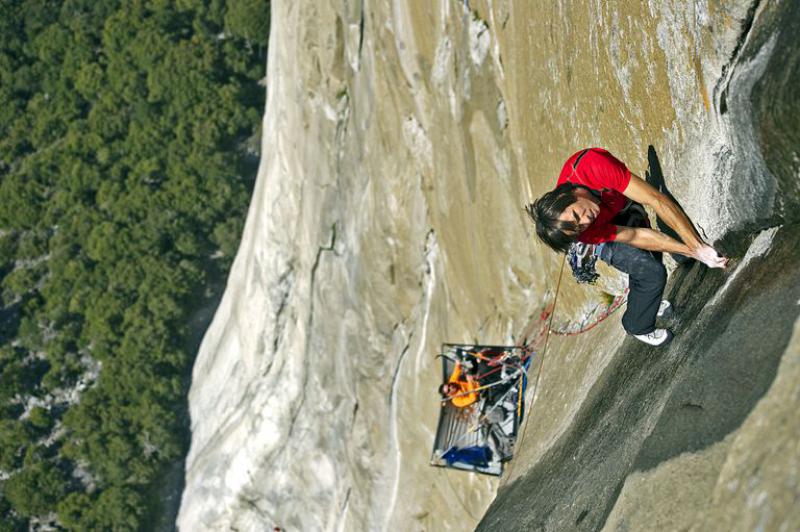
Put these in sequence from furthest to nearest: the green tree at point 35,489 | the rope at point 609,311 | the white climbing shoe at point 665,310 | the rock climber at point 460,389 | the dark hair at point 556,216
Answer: the green tree at point 35,489 < the rock climber at point 460,389 < the rope at point 609,311 < the white climbing shoe at point 665,310 < the dark hair at point 556,216

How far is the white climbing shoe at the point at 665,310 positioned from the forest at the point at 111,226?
25.4 m

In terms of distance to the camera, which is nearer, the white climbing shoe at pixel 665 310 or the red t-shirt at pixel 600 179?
the red t-shirt at pixel 600 179

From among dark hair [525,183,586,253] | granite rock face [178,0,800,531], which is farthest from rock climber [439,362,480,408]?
dark hair [525,183,586,253]

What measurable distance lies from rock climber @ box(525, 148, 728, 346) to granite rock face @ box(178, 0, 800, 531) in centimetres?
25

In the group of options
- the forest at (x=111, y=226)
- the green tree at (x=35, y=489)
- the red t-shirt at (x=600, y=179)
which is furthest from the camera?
the forest at (x=111, y=226)

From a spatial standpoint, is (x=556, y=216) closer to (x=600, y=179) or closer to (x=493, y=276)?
(x=600, y=179)

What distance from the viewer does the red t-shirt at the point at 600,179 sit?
19.6 feet

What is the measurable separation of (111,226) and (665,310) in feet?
114

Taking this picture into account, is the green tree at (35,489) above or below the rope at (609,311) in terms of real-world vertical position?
below

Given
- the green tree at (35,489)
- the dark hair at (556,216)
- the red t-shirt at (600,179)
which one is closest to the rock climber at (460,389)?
the red t-shirt at (600,179)

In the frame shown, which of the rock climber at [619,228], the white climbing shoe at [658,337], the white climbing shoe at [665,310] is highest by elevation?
the rock climber at [619,228]

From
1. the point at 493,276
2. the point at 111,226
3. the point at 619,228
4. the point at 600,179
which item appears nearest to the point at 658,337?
the point at 619,228

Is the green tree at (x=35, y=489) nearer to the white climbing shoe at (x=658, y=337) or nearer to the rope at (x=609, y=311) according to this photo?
the rope at (x=609, y=311)

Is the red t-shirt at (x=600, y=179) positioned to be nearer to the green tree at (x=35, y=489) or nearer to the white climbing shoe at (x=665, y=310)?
the white climbing shoe at (x=665, y=310)
